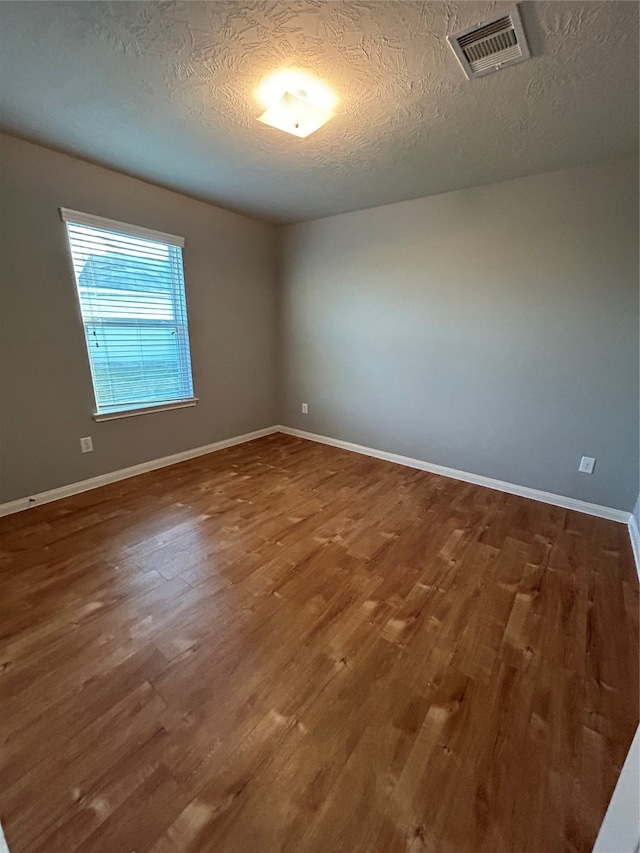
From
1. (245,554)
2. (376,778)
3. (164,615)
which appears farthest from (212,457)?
(376,778)

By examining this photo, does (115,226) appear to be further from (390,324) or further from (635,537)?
(635,537)

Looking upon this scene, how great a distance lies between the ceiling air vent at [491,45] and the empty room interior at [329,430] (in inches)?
0.6

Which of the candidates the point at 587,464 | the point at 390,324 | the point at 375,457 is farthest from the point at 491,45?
the point at 375,457

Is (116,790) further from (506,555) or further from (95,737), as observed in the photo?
(506,555)

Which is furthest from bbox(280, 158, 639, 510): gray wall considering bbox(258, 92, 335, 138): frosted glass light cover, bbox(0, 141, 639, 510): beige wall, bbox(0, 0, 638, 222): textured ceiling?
bbox(258, 92, 335, 138): frosted glass light cover

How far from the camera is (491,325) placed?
2867 mm

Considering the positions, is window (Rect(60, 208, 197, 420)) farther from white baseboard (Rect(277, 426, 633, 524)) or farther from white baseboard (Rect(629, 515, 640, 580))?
white baseboard (Rect(629, 515, 640, 580))

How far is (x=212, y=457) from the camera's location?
3.64 meters

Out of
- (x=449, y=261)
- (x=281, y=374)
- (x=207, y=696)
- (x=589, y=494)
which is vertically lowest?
(x=207, y=696)

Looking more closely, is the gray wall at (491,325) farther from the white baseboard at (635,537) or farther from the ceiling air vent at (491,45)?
the ceiling air vent at (491,45)

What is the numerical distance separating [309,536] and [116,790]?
1431mm

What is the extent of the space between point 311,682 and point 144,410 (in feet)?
8.67

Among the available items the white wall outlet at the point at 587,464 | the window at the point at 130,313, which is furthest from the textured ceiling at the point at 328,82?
the white wall outlet at the point at 587,464

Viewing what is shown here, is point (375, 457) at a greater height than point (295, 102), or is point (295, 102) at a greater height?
point (295, 102)
